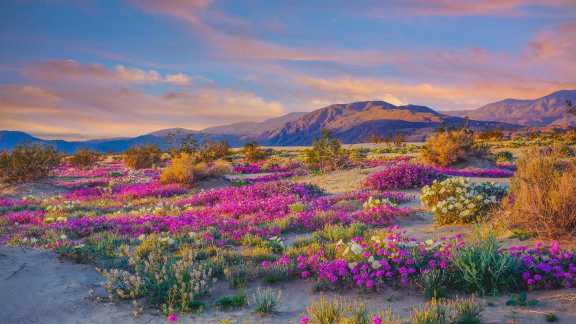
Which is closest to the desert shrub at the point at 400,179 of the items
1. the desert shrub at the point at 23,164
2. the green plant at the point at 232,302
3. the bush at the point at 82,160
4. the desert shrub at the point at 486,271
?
the desert shrub at the point at 486,271

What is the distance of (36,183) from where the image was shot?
25141 mm

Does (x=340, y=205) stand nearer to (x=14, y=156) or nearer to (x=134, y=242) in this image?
(x=134, y=242)

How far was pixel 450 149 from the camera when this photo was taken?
26.1 metres

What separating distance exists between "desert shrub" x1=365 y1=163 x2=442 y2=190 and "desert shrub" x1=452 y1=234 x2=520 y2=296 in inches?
465

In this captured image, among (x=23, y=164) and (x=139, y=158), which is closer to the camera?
(x=23, y=164)

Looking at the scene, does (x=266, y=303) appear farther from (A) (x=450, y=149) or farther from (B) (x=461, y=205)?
(A) (x=450, y=149)

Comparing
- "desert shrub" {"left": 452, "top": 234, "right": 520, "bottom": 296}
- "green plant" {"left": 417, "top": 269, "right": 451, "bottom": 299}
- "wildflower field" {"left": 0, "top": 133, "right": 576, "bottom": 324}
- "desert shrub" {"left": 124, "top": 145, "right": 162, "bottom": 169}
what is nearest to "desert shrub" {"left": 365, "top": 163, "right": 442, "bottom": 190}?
"wildflower field" {"left": 0, "top": 133, "right": 576, "bottom": 324}

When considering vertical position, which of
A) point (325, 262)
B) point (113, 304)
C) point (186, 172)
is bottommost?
point (113, 304)

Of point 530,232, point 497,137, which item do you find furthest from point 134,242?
point 497,137

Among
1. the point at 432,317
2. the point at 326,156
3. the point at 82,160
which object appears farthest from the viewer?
the point at 82,160

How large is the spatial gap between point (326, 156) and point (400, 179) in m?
12.6

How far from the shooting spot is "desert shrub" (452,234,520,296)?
18.5 ft

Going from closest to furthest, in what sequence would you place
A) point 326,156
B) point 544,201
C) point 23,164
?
point 544,201, point 23,164, point 326,156

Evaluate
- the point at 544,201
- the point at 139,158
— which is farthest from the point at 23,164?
the point at 544,201
